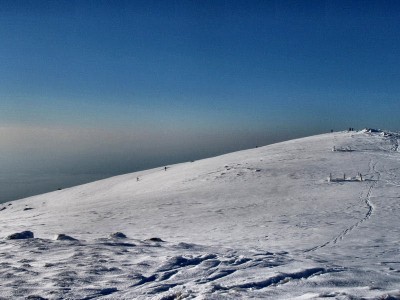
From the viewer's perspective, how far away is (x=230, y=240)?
16.7 meters

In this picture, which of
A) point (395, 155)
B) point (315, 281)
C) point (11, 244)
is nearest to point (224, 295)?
point (315, 281)

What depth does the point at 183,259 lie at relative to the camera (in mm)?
11414

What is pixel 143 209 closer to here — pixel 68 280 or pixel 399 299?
pixel 68 280

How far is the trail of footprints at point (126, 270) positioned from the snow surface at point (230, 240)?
27mm

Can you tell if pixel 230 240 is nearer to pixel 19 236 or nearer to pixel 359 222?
pixel 359 222

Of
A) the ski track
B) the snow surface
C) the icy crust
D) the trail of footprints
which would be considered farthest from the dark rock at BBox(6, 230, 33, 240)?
the ski track

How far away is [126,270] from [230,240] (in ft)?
22.7

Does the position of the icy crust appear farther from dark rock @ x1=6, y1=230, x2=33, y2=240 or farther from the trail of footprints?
dark rock @ x1=6, y1=230, x2=33, y2=240

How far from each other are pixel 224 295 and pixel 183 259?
10.4ft

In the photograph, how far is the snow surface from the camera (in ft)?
30.3

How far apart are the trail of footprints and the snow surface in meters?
0.03

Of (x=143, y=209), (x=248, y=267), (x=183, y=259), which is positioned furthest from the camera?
(x=143, y=209)

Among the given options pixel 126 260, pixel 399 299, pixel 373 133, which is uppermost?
pixel 373 133

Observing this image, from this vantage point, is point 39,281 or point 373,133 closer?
point 39,281
